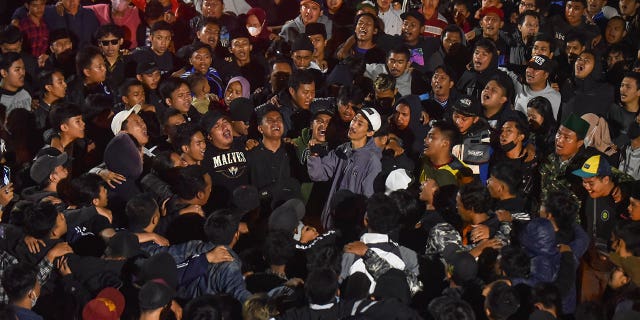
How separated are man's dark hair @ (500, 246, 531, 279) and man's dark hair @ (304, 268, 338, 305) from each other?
1328mm

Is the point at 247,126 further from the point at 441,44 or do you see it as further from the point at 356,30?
the point at 441,44

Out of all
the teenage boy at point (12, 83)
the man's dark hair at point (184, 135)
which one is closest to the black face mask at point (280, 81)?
the man's dark hair at point (184, 135)

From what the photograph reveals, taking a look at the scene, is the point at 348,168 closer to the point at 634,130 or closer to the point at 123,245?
the point at 123,245

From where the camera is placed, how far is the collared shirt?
11.9 metres

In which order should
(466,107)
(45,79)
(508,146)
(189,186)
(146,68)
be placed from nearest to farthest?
(189,186) → (508,146) → (466,107) → (45,79) → (146,68)

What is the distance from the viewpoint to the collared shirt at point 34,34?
11938 mm

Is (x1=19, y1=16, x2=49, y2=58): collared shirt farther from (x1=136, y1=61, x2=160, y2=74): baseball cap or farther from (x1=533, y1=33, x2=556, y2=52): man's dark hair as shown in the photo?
(x1=533, y1=33, x2=556, y2=52): man's dark hair

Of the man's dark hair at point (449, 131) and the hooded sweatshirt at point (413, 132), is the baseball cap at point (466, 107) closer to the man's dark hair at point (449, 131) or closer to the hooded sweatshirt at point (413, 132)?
the hooded sweatshirt at point (413, 132)

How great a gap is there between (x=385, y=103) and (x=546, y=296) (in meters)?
4.59

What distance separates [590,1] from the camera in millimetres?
13695

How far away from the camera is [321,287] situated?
609cm

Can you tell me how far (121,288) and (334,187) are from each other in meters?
2.47

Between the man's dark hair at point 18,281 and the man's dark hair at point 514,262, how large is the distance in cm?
317

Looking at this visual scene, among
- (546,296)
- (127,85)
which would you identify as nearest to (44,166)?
(127,85)
